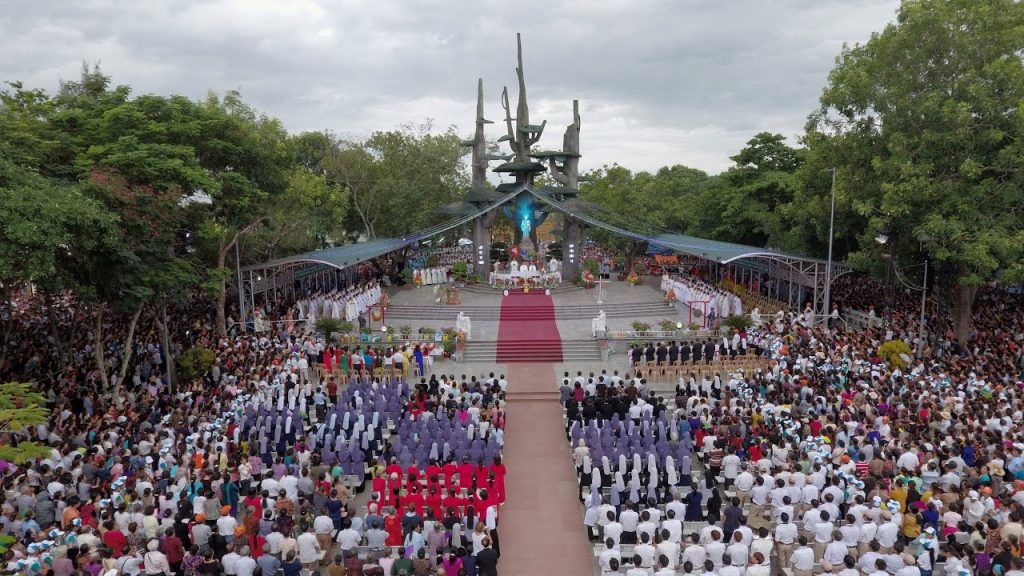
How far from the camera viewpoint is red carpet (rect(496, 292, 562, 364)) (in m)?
21.4

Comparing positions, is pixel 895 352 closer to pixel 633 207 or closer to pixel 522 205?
pixel 522 205

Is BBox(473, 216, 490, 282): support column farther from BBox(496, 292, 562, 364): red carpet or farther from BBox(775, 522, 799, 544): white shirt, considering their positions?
BBox(775, 522, 799, 544): white shirt

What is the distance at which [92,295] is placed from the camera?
46.9 feet

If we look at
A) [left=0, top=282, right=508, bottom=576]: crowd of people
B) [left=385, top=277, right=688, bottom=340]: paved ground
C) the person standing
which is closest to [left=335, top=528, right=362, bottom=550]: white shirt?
[left=0, top=282, right=508, bottom=576]: crowd of people

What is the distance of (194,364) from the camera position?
17641 mm

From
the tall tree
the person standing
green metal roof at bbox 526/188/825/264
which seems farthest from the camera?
green metal roof at bbox 526/188/825/264

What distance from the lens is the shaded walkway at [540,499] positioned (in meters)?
9.94

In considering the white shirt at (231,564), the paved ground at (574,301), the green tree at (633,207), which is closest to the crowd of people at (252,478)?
the white shirt at (231,564)

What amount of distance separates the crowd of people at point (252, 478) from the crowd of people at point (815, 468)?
Answer: 2.22 meters

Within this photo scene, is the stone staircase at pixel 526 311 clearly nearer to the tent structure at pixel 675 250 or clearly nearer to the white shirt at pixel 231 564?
the tent structure at pixel 675 250

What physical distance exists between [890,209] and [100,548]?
19345mm

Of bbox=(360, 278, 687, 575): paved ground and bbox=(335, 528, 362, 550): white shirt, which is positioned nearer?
bbox=(335, 528, 362, 550): white shirt

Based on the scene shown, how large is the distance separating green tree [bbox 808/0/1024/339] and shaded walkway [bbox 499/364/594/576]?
1112 cm

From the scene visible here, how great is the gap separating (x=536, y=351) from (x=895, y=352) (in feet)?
33.8
